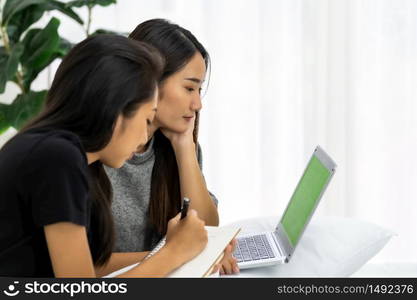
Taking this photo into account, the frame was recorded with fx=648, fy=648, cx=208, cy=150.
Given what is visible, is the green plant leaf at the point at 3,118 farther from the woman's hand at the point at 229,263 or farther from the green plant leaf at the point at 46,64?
the woman's hand at the point at 229,263

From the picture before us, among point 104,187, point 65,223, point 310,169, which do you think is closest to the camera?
point 65,223

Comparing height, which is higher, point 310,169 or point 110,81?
point 110,81

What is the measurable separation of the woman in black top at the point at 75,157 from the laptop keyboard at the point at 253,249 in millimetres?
325

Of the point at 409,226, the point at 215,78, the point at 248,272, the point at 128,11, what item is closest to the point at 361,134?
the point at 409,226

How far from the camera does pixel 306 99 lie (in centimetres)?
273

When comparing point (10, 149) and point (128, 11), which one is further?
point (128, 11)

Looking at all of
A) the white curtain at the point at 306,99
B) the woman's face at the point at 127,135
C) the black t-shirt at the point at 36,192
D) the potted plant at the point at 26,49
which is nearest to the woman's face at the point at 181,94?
the woman's face at the point at 127,135

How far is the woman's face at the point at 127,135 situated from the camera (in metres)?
1.07

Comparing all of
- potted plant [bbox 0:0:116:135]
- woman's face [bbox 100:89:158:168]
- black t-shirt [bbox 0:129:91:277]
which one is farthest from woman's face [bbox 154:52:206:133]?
potted plant [bbox 0:0:116:135]

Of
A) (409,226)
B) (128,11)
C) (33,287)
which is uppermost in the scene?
(128,11)

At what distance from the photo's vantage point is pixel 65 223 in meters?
0.95

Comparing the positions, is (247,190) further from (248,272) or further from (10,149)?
(10,149)

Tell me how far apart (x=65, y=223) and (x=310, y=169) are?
2.56 feet

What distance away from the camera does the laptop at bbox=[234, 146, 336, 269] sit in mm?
1395
